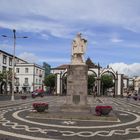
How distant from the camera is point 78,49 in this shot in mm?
26922

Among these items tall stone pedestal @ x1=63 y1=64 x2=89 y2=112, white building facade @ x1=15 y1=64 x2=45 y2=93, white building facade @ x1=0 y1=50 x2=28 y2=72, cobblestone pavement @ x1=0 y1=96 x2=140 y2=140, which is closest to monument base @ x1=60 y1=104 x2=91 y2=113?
tall stone pedestal @ x1=63 y1=64 x2=89 y2=112

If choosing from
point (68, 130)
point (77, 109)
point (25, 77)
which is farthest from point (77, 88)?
point (25, 77)

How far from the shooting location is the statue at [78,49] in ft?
88.0

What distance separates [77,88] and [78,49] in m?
3.06

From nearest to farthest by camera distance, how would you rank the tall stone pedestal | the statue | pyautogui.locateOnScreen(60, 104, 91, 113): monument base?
pyautogui.locateOnScreen(60, 104, 91, 113): monument base < the tall stone pedestal < the statue

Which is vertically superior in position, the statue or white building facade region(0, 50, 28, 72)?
white building facade region(0, 50, 28, 72)

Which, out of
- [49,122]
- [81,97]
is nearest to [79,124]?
[49,122]

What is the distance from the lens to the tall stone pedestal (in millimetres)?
26250

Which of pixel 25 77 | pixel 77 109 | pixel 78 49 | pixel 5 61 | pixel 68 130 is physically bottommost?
pixel 68 130

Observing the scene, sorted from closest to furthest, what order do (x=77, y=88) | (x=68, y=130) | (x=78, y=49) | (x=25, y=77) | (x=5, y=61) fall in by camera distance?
(x=68, y=130), (x=77, y=88), (x=78, y=49), (x=5, y=61), (x=25, y=77)

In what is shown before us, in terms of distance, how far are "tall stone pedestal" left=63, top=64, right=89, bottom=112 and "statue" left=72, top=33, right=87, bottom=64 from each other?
64 centimetres

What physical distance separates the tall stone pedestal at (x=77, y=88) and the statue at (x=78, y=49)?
640mm

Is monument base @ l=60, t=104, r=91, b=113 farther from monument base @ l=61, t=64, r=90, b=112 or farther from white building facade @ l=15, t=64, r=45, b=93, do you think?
white building facade @ l=15, t=64, r=45, b=93

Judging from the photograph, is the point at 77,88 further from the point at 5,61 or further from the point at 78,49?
the point at 5,61
